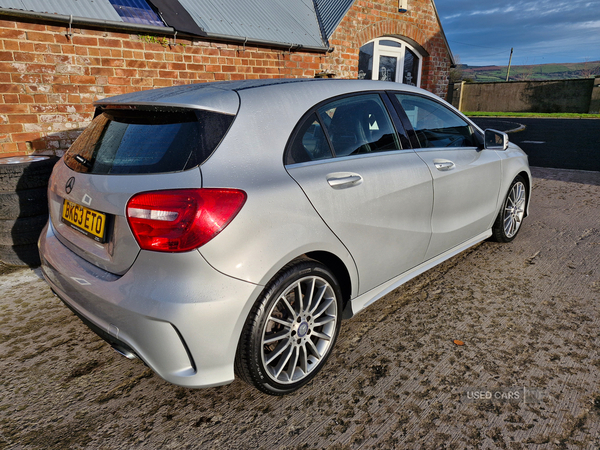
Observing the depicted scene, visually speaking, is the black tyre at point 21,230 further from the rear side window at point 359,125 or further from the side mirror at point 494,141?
the side mirror at point 494,141

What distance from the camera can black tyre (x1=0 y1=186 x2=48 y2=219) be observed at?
3.69 metres

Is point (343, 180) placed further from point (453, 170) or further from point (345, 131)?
point (453, 170)

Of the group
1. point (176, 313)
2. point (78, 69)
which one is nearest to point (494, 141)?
point (176, 313)

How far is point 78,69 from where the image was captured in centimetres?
522

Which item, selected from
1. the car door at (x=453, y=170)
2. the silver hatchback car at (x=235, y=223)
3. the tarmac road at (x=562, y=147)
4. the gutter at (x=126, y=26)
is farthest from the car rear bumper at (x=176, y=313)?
the tarmac road at (x=562, y=147)

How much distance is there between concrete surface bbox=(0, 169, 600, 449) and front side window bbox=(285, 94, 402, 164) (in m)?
1.24

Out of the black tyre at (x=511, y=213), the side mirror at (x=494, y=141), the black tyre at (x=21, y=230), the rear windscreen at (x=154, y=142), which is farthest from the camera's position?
the black tyre at (x=511, y=213)

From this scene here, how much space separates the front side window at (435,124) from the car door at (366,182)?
295mm

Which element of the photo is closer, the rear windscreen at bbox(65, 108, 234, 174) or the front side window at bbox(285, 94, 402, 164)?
the rear windscreen at bbox(65, 108, 234, 174)

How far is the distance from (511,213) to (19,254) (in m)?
4.86

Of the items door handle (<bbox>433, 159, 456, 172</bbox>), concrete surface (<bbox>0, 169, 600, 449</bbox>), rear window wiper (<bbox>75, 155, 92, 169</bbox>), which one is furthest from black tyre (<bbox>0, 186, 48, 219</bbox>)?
door handle (<bbox>433, 159, 456, 172</bbox>)

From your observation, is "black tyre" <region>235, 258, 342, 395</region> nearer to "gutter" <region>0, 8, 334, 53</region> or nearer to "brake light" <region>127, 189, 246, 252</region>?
"brake light" <region>127, 189, 246, 252</region>

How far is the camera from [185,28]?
598 centimetres

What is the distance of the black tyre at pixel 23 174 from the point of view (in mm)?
3676
